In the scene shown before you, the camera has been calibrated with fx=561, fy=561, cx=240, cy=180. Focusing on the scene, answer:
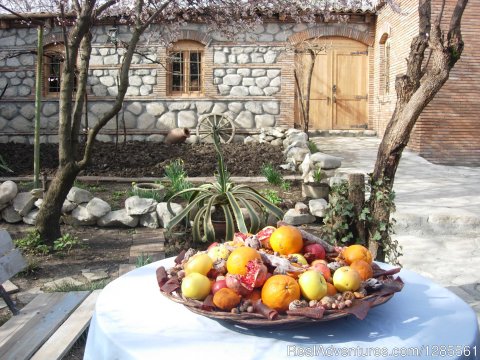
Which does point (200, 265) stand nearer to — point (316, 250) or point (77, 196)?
point (316, 250)

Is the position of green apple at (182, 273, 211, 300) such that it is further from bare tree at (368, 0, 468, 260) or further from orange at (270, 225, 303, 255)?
bare tree at (368, 0, 468, 260)

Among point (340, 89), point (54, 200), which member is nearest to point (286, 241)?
point (54, 200)

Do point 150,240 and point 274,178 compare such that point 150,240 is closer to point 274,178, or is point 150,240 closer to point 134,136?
point 274,178

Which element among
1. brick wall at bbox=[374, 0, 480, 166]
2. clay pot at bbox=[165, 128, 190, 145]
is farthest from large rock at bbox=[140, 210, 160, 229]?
brick wall at bbox=[374, 0, 480, 166]

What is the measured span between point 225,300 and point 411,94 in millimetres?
2574

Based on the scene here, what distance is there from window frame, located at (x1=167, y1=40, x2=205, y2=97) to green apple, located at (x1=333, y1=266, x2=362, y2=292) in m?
Result: 11.4

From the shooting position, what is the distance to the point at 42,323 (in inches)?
105

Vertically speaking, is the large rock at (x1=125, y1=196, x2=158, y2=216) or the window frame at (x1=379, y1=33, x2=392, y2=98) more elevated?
the window frame at (x1=379, y1=33, x2=392, y2=98)

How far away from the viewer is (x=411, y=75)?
3.68 m

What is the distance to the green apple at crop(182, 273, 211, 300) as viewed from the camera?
167cm

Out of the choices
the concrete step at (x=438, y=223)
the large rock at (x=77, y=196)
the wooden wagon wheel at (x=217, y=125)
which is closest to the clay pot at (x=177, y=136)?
the wooden wagon wheel at (x=217, y=125)

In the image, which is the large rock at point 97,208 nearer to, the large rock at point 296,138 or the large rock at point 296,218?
the large rock at point 296,218

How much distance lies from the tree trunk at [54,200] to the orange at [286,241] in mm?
3261

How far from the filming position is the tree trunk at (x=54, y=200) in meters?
4.83
